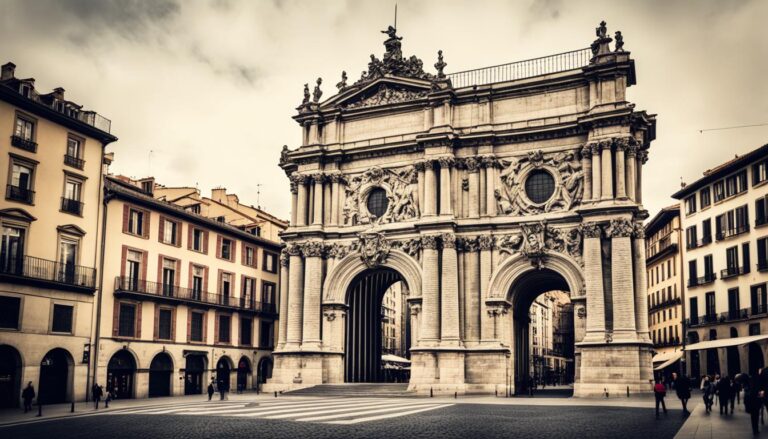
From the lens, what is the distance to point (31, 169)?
1615 inches

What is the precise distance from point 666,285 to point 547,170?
3458 centimetres

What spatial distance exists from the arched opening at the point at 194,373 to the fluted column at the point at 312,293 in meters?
8.79

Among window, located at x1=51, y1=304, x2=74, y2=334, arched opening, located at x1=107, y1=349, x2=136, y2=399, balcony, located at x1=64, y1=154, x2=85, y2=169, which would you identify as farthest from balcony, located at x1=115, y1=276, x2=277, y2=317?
balcony, located at x1=64, y1=154, x2=85, y2=169

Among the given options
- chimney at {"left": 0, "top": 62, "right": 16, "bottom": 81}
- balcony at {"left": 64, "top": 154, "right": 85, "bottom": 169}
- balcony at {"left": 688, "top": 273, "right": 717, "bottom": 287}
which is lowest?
balcony at {"left": 688, "top": 273, "right": 717, "bottom": 287}

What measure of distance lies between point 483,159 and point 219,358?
79.0 feet

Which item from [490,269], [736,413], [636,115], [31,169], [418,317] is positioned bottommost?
[736,413]

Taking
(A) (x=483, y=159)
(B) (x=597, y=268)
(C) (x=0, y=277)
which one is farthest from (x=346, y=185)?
(C) (x=0, y=277)

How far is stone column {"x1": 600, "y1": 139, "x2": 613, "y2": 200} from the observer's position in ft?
144

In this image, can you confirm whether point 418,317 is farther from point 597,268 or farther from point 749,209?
point 749,209

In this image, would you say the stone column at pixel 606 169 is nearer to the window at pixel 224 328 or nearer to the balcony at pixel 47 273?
the window at pixel 224 328

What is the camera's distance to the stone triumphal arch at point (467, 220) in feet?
143

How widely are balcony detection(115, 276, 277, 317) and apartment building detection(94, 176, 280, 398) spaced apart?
7 centimetres

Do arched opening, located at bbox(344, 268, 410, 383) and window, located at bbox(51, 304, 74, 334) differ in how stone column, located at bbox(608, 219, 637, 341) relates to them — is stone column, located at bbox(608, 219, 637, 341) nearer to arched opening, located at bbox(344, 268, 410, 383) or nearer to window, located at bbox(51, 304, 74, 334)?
arched opening, located at bbox(344, 268, 410, 383)

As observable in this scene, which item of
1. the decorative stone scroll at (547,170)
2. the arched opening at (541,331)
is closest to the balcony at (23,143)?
the decorative stone scroll at (547,170)
